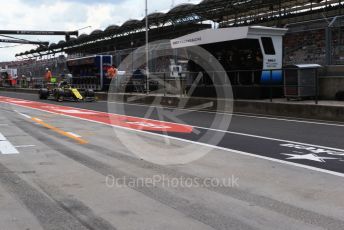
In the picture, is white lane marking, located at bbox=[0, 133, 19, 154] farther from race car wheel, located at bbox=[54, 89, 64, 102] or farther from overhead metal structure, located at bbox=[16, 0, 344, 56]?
overhead metal structure, located at bbox=[16, 0, 344, 56]

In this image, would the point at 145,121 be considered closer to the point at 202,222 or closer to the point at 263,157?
the point at 263,157

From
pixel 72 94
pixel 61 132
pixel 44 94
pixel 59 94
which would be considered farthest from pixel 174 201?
pixel 44 94

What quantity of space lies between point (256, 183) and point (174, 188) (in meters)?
1.20

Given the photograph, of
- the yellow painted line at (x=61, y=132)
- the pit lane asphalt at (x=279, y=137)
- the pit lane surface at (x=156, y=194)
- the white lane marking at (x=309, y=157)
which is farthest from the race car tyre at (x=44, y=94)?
the white lane marking at (x=309, y=157)

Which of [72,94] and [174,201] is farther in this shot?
[72,94]

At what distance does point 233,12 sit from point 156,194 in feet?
129

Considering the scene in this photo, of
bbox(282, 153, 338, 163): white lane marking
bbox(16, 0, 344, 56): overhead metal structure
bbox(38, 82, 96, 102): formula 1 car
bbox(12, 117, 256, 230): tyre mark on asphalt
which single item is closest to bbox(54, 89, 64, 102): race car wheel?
bbox(38, 82, 96, 102): formula 1 car

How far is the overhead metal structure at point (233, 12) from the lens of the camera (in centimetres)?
3859

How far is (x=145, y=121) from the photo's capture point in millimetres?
16672

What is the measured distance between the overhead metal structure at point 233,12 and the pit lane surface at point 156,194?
92.9 feet

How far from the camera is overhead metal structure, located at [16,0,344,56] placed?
38594 millimetres

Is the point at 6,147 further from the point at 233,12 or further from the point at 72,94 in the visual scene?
the point at 233,12

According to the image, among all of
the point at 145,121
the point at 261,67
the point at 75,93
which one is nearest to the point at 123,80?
the point at 75,93

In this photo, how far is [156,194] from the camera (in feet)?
20.9
